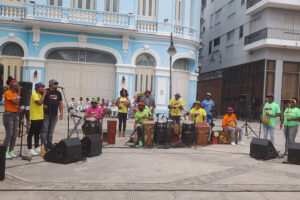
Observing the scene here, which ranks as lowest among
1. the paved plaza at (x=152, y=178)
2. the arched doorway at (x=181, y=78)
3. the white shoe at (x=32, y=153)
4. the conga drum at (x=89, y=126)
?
the paved plaza at (x=152, y=178)

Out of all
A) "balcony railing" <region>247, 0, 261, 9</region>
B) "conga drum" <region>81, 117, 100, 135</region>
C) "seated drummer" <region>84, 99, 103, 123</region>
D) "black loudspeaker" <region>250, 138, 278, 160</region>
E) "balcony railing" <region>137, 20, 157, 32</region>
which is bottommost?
"black loudspeaker" <region>250, 138, 278, 160</region>

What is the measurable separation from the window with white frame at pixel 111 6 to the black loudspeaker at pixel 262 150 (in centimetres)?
1433

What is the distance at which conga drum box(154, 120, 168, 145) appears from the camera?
32.1 feet

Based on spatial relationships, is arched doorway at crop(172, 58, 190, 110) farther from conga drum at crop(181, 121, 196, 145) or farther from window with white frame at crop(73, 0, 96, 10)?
conga drum at crop(181, 121, 196, 145)

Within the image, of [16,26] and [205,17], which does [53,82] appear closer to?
[16,26]

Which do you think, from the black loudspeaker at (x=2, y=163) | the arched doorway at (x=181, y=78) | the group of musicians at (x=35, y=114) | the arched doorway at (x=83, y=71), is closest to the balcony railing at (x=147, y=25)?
the arched doorway at (x=83, y=71)

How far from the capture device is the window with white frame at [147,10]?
20.4m

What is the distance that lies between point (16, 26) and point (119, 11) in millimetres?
6306

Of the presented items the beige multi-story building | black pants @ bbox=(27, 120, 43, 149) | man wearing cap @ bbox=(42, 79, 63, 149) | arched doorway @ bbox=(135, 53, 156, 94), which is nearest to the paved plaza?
black pants @ bbox=(27, 120, 43, 149)

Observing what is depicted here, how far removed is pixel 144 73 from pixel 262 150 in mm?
13214

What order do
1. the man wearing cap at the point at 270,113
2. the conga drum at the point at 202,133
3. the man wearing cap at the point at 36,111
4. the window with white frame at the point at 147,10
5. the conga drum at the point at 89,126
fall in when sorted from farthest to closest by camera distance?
1. the window with white frame at the point at 147,10
2. the conga drum at the point at 202,133
3. the man wearing cap at the point at 270,113
4. the conga drum at the point at 89,126
5. the man wearing cap at the point at 36,111

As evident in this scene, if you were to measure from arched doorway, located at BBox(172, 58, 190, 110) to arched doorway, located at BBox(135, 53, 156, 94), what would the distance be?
1575 millimetres

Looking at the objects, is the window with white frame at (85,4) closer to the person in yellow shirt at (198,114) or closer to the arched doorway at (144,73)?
the arched doorway at (144,73)

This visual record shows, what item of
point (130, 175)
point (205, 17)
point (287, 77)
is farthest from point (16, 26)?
point (205, 17)
